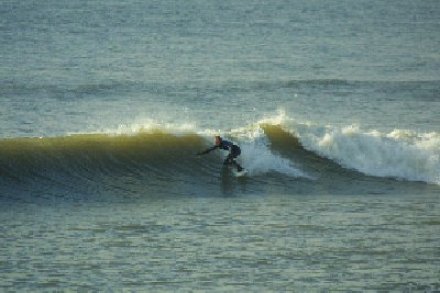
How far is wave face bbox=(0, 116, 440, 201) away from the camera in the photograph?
21.7m

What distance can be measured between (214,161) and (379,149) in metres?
4.32

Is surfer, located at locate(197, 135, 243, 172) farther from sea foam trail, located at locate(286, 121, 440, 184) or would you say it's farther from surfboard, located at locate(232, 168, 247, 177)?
sea foam trail, located at locate(286, 121, 440, 184)

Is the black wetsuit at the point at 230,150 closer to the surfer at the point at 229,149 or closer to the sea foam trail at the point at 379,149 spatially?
the surfer at the point at 229,149

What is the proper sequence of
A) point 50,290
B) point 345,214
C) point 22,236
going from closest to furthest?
point 50,290
point 22,236
point 345,214

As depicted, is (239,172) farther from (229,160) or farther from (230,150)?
(230,150)

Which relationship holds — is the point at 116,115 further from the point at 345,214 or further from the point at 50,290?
the point at 50,290

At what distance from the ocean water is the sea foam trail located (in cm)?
5

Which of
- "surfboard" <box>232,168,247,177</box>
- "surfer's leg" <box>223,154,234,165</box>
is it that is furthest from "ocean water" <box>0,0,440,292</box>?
"surfer's leg" <box>223,154,234,165</box>

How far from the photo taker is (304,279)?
15.6 metres

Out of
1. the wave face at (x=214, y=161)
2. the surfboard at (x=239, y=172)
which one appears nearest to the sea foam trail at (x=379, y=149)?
the wave face at (x=214, y=161)

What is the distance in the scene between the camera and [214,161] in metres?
23.4

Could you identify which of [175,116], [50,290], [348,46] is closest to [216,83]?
[175,116]

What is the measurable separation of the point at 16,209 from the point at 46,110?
1031 centimetres

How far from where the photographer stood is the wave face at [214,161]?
21672 mm
